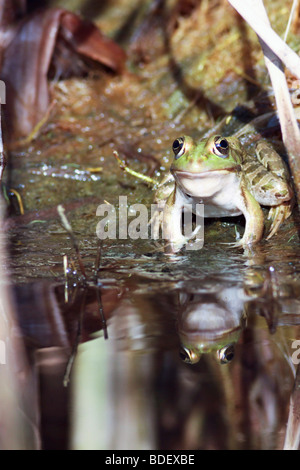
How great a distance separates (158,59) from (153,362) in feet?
15.7

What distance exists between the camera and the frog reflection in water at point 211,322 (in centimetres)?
251

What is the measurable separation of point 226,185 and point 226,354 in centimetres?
158

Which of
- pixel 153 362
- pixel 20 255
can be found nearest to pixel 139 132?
pixel 20 255

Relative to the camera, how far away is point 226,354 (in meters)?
2.46

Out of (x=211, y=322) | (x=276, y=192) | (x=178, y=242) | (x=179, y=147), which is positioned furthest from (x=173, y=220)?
(x=211, y=322)

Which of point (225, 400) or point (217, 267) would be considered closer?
point (225, 400)

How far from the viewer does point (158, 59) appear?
21.1 ft

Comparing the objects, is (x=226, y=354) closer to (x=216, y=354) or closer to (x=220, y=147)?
(x=216, y=354)

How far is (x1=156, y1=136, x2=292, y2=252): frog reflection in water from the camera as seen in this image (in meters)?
3.60

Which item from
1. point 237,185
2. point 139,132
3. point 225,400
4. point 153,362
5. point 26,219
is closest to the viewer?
Result: point 225,400

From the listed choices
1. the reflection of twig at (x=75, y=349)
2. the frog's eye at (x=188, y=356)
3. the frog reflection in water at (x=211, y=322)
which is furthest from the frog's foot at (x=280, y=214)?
the frog's eye at (x=188, y=356)

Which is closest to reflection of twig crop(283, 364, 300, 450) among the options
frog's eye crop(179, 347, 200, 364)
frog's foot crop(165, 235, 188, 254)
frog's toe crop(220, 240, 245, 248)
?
frog's eye crop(179, 347, 200, 364)

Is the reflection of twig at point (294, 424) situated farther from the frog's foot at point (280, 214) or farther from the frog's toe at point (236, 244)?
the frog's foot at point (280, 214)
